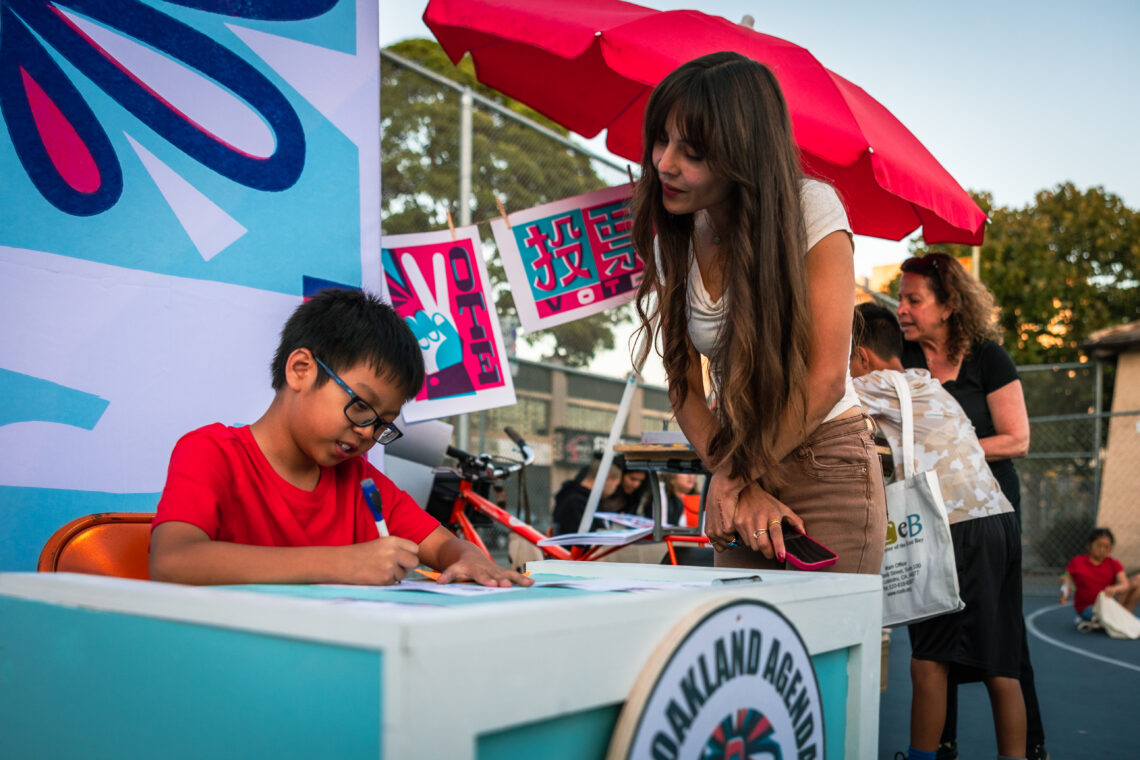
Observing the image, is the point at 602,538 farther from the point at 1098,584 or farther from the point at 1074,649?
the point at 1098,584

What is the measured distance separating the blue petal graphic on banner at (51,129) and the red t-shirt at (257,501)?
0.92 m

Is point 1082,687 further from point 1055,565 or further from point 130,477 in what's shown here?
point 1055,565

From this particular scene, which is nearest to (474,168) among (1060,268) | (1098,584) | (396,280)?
(396,280)

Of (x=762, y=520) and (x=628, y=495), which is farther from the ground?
(x=762, y=520)

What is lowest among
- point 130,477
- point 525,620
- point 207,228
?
point 130,477

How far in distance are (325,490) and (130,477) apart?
858 millimetres

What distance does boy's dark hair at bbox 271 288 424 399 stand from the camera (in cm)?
157

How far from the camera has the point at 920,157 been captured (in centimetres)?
394

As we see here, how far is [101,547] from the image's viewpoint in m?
1.44

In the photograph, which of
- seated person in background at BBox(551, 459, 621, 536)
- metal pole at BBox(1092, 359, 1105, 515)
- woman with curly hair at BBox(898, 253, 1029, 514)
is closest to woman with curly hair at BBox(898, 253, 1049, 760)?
woman with curly hair at BBox(898, 253, 1029, 514)

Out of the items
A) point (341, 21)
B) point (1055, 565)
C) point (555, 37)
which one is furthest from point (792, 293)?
point (1055, 565)

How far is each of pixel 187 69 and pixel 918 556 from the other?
2255 mm

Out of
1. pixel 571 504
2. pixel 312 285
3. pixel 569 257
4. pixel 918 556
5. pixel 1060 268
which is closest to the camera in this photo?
pixel 918 556

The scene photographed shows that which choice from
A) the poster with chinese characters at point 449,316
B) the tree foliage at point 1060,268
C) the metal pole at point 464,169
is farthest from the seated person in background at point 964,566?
the tree foliage at point 1060,268
